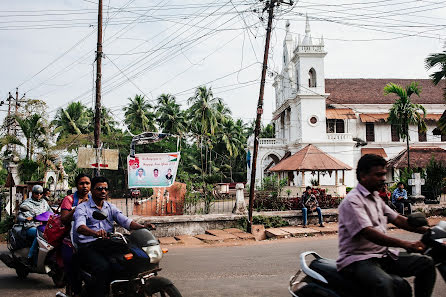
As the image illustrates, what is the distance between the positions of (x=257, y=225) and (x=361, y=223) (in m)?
11.0

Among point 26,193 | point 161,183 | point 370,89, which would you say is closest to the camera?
point 161,183

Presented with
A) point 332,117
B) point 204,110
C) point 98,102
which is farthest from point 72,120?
point 98,102

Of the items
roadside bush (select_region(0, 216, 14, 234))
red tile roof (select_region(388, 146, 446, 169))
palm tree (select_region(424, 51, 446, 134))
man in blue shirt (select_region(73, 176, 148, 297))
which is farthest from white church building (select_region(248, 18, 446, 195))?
man in blue shirt (select_region(73, 176, 148, 297))

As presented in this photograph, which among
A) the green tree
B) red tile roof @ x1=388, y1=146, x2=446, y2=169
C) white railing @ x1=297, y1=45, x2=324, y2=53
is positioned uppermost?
white railing @ x1=297, y1=45, x2=324, y2=53

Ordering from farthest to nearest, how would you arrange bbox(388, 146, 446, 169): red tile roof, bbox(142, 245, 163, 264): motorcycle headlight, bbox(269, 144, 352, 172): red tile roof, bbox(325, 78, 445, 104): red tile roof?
bbox(325, 78, 445, 104): red tile roof, bbox(388, 146, 446, 169): red tile roof, bbox(269, 144, 352, 172): red tile roof, bbox(142, 245, 163, 264): motorcycle headlight

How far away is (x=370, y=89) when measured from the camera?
3959cm

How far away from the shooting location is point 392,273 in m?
3.24

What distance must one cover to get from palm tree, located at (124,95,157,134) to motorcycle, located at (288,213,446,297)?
43007 mm

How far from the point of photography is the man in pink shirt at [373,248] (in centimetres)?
301

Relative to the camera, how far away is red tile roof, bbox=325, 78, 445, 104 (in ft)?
125

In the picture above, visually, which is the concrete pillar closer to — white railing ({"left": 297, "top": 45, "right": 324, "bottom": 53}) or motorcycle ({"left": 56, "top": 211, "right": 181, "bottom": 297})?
motorcycle ({"left": 56, "top": 211, "right": 181, "bottom": 297})

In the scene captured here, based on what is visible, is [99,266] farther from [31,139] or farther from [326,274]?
[31,139]

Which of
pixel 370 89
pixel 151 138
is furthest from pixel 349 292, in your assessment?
pixel 370 89

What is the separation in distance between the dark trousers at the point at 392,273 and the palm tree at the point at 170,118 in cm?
4268
